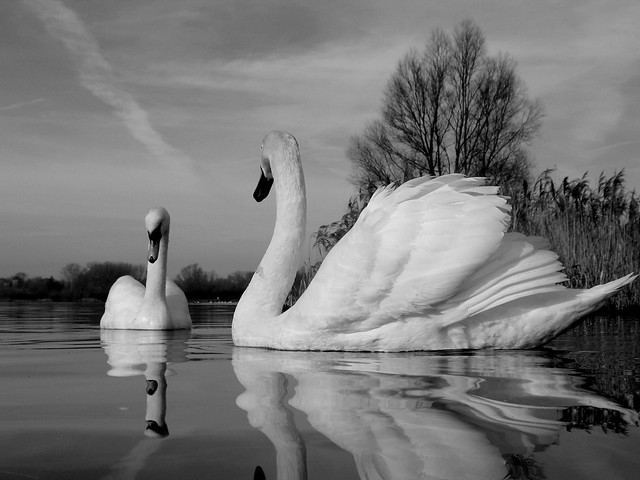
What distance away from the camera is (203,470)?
6.18 ft

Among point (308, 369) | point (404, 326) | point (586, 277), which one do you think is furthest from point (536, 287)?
point (586, 277)

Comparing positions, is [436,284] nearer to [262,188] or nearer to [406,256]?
[406,256]

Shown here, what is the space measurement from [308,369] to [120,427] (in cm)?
175

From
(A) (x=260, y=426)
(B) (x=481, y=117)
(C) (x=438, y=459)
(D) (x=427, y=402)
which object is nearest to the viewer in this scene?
(C) (x=438, y=459)

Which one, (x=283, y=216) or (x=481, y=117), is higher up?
(x=481, y=117)

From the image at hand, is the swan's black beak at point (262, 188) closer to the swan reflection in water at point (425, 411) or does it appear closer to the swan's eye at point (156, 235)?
the swan reflection in water at point (425, 411)

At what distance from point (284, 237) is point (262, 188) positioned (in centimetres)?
73

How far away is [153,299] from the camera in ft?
31.2

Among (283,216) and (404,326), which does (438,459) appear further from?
(283,216)

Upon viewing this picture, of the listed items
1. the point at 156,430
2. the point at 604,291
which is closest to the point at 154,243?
the point at 604,291

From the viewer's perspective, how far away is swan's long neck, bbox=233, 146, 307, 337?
6.13 m

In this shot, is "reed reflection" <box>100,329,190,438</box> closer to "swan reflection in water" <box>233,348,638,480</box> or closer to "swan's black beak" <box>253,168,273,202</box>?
"swan reflection in water" <box>233,348,638,480</box>

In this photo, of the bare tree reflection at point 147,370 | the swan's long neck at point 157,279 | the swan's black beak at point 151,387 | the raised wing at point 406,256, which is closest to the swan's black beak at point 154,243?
the swan's long neck at point 157,279

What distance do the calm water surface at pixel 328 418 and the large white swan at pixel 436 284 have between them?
1.06 ft
